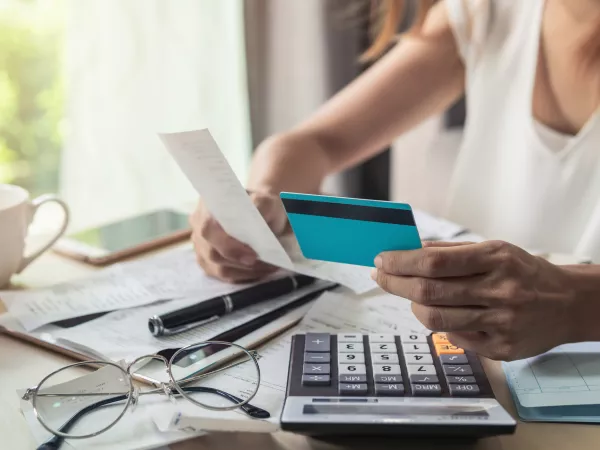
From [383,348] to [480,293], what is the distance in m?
0.10

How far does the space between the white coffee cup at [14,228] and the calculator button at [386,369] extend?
439 millimetres

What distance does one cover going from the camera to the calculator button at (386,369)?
505 millimetres

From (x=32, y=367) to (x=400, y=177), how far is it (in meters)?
1.12

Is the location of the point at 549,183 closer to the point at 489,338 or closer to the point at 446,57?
the point at 446,57

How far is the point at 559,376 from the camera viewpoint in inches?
20.7

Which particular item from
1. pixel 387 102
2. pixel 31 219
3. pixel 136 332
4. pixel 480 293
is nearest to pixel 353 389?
pixel 480 293

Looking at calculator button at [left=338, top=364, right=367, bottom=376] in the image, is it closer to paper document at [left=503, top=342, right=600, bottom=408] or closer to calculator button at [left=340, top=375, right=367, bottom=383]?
calculator button at [left=340, top=375, right=367, bottom=383]

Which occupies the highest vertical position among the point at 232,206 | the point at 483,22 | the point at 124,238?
the point at 483,22

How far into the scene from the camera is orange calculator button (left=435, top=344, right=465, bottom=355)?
0.54m

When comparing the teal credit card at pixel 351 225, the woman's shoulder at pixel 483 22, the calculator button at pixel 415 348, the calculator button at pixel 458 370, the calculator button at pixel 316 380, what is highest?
the woman's shoulder at pixel 483 22

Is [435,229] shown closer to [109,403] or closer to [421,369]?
[421,369]

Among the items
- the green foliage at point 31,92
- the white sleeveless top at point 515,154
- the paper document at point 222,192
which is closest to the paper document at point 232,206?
the paper document at point 222,192

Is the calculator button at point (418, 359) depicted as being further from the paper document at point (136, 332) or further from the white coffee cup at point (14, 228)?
the white coffee cup at point (14, 228)

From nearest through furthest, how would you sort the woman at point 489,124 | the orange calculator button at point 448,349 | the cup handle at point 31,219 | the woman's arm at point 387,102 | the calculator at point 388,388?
the calculator at point 388,388
the orange calculator button at point 448,349
the cup handle at point 31,219
the woman at point 489,124
the woman's arm at point 387,102
